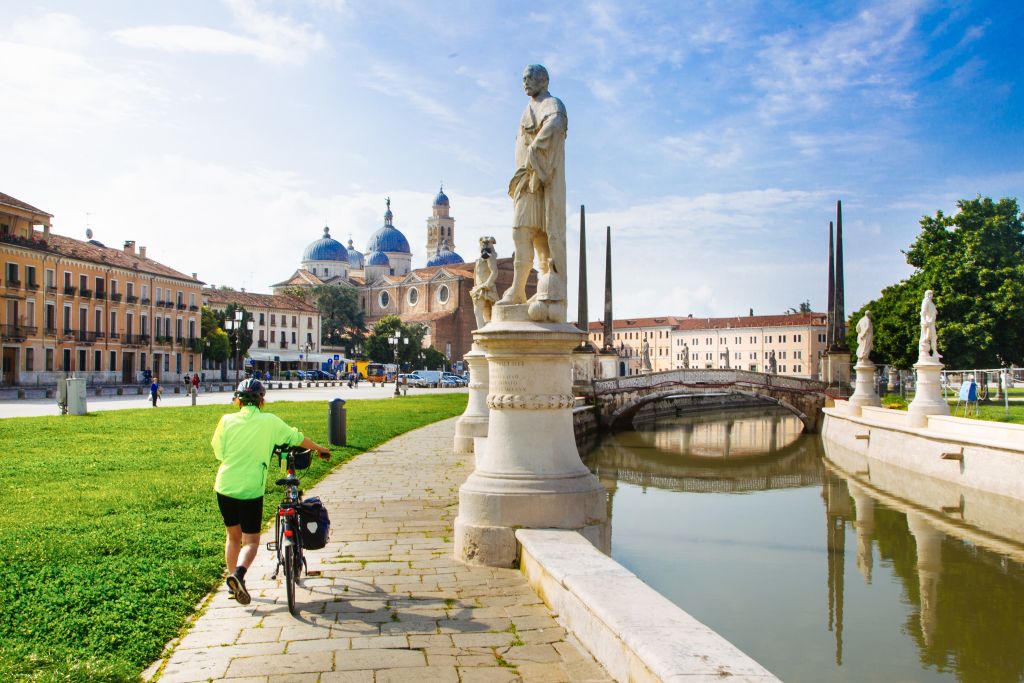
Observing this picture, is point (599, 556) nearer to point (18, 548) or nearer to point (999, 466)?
point (18, 548)

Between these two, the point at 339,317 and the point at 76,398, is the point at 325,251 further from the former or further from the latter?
the point at 76,398

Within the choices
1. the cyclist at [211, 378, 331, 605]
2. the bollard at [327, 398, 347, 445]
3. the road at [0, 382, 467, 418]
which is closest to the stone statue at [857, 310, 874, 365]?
the bollard at [327, 398, 347, 445]

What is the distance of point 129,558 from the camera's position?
666 cm

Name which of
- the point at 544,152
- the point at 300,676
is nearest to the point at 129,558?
the point at 300,676

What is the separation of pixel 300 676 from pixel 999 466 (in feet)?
57.1

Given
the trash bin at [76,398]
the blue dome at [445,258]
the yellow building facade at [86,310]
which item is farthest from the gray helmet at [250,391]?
the blue dome at [445,258]

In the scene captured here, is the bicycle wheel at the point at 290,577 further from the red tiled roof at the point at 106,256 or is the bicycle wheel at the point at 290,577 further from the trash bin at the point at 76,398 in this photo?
the red tiled roof at the point at 106,256

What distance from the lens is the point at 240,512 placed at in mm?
5750

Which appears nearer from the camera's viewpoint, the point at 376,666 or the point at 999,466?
the point at 376,666

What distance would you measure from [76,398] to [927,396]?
2384cm

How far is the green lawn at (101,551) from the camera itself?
466 cm

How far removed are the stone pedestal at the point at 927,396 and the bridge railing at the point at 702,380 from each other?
52.9ft

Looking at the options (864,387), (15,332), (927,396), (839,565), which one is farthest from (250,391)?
(15,332)

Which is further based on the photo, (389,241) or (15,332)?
(389,241)
